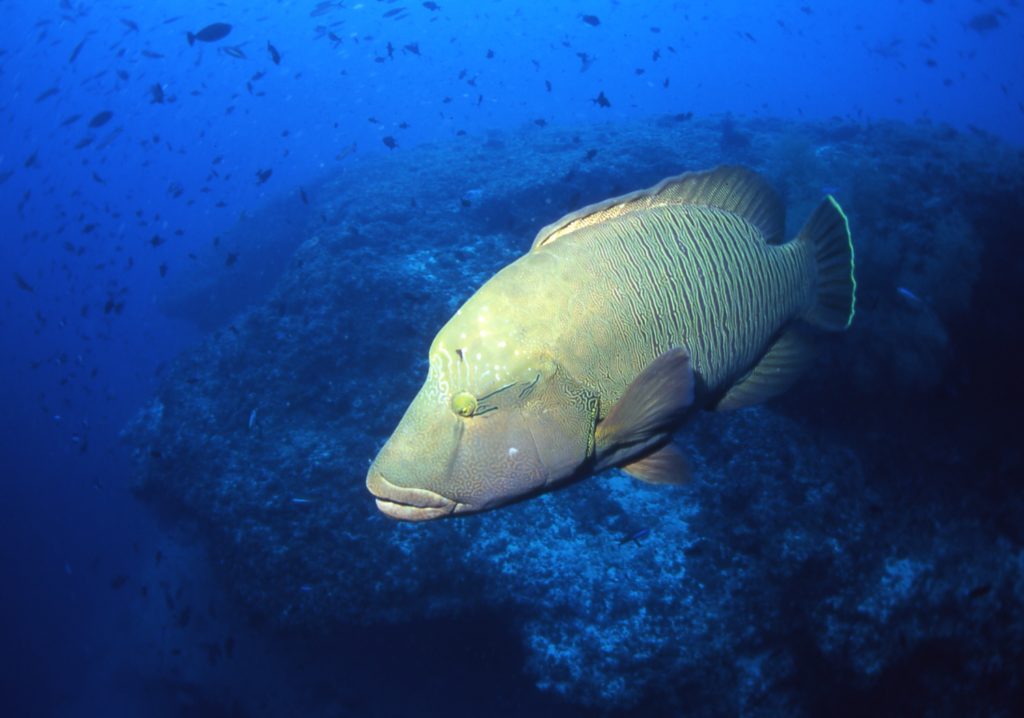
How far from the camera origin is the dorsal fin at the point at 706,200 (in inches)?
74.1

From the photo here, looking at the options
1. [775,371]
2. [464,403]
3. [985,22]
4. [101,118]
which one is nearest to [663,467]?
[775,371]

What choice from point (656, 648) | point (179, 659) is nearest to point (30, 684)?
point (179, 659)

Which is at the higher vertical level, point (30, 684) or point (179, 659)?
point (179, 659)

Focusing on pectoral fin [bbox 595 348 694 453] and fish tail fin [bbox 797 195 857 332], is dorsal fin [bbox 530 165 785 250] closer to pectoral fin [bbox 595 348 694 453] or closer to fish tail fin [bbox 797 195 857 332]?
fish tail fin [bbox 797 195 857 332]

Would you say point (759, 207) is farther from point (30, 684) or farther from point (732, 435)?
point (30, 684)

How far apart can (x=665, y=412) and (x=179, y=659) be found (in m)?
14.4

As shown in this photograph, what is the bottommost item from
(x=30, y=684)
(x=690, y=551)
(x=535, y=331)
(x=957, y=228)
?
(x=30, y=684)

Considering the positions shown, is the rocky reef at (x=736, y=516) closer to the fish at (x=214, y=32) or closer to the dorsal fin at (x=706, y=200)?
the dorsal fin at (x=706, y=200)

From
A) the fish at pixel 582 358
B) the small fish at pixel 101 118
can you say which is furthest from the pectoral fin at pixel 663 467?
the small fish at pixel 101 118

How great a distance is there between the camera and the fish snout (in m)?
1.56

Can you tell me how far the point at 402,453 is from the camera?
5.14ft

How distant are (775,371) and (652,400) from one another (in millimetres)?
1182

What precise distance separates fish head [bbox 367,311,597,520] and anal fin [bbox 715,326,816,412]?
114cm

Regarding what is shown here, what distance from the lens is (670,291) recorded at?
178 cm
